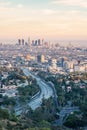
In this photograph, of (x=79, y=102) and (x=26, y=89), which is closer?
(x=79, y=102)

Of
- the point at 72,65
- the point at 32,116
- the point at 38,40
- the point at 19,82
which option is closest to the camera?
the point at 32,116

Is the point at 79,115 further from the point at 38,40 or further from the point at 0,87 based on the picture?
the point at 38,40

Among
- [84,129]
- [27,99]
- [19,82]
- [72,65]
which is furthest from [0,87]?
[72,65]

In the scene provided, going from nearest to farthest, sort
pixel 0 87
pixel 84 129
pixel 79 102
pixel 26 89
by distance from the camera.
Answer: pixel 84 129 → pixel 79 102 → pixel 26 89 → pixel 0 87

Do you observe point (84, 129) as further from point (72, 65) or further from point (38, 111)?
point (72, 65)

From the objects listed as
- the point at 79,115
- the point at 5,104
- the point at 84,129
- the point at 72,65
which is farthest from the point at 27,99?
the point at 72,65

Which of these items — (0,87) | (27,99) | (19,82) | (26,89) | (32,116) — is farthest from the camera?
(19,82)

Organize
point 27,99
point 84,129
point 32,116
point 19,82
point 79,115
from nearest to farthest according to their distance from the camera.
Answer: point 84,129, point 32,116, point 79,115, point 27,99, point 19,82

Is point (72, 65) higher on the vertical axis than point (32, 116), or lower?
lower

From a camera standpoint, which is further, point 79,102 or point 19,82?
point 19,82
